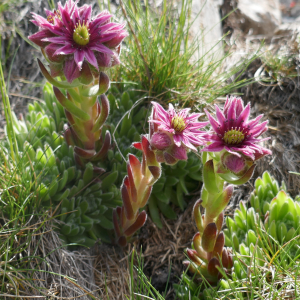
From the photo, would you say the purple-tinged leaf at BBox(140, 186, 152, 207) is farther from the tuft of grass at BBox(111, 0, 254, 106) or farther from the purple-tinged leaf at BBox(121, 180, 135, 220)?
the tuft of grass at BBox(111, 0, 254, 106)

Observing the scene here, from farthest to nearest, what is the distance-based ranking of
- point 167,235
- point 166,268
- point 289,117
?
1. point 289,117
2. point 167,235
3. point 166,268

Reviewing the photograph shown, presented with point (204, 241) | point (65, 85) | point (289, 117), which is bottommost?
point (204, 241)

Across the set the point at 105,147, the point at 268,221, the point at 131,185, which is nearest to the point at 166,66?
the point at 105,147

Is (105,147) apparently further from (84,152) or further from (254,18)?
(254,18)

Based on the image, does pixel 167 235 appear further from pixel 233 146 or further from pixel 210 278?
pixel 233 146

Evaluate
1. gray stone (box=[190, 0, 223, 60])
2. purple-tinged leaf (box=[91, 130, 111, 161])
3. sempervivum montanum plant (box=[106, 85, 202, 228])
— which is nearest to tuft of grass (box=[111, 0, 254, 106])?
sempervivum montanum plant (box=[106, 85, 202, 228])

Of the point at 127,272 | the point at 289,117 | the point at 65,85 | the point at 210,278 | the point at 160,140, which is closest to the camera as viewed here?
the point at 160,140

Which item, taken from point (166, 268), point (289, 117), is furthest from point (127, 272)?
point (289, 117)
